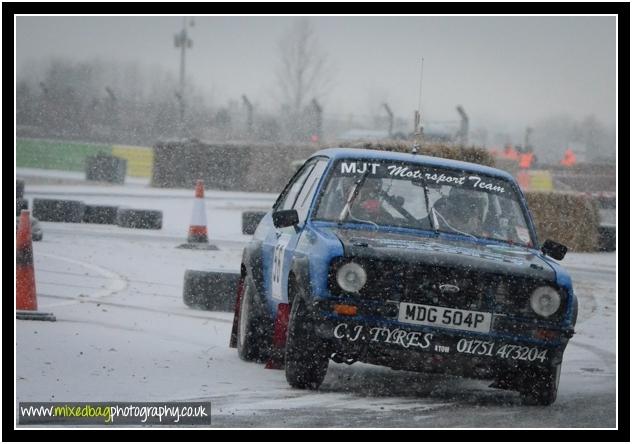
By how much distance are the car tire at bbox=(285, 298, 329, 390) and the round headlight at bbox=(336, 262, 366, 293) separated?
270 millimetres

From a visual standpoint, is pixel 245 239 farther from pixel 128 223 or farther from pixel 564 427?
pixel 564 427

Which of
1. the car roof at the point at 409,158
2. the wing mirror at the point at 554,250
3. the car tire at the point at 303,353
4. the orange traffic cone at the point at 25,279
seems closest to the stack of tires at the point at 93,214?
the orange traffic cone at the point at 25,279

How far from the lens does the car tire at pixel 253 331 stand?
26.2 feet

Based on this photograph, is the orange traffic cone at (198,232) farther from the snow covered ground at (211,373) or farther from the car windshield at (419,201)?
the car windshield at (419,201)

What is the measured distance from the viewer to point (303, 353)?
6.66 meters

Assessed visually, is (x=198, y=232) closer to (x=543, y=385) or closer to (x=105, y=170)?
(x=543, y=385)

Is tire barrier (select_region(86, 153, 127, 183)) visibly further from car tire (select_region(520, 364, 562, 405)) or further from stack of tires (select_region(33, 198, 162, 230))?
car tire (select_region(520, 364, 562, 405))

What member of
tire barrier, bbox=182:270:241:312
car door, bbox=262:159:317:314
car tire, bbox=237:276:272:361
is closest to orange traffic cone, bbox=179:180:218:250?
tire barrier, bbox=182:270:241:312

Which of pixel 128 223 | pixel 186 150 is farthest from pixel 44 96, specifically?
pixel 128 223

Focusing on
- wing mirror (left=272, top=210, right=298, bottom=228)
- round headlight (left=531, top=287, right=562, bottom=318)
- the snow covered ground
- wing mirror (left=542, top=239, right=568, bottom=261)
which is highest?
wing mirror (left=272, top=210, right=298, bottom=228)

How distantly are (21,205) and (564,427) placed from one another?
1257cm

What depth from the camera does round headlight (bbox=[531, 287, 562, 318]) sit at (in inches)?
262

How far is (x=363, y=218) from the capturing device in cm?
750

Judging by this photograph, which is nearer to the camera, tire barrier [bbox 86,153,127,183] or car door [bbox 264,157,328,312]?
car door [bbox 264,157,328,312]
